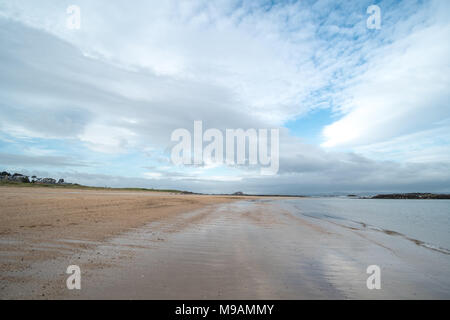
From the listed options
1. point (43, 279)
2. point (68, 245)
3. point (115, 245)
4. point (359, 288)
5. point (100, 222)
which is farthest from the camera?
point (100, 222)

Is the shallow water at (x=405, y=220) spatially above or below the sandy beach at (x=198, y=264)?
below

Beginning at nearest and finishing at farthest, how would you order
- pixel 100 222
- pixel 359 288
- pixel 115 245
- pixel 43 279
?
pixel 43 279, pixel 359 288, pixel 115 245, pixel 100 222

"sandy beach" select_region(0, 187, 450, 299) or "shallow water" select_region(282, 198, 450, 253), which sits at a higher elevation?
"sandy beach" select_region(0, 187, 450, 299)

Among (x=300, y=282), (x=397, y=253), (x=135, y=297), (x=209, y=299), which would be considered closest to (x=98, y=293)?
(x=135, y=297)

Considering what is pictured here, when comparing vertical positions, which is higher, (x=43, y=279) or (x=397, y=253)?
(x=43, y=279)

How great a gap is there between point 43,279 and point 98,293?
1594 mm

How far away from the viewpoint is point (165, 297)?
497cm

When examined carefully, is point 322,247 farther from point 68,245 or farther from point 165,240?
point 68,245

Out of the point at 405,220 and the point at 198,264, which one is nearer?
the point at 198,264

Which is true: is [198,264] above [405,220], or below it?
above

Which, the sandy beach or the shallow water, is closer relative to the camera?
the sandy beach

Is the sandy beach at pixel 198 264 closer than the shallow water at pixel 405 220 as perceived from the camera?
Yes

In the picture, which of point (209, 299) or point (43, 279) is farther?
point (43, 279)
